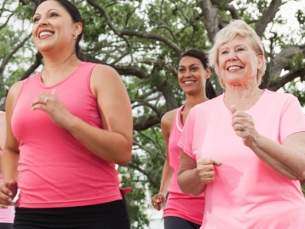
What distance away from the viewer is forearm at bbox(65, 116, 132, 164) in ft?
10.3

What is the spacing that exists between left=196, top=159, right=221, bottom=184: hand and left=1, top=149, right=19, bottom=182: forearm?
1022 millimetres

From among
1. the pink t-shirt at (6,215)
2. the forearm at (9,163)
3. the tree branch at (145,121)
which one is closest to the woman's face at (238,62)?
the forearm at (9,163)

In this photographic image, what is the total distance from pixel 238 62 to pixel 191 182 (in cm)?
56

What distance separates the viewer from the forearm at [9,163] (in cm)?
366

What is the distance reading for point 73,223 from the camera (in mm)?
3230

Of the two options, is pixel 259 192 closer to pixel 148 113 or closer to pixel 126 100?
pixel 126 100

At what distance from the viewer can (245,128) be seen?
287 cm

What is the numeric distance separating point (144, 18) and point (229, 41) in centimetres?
1033

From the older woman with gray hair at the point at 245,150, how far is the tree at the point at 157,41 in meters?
7.27

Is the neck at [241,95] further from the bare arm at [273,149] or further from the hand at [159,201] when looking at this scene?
the hand at [159,201]

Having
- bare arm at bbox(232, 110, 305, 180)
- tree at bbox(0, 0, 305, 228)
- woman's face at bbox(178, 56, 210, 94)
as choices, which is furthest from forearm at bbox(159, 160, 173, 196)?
tree at bbox(0, 0, 305, 228)

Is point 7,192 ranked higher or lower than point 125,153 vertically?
lower

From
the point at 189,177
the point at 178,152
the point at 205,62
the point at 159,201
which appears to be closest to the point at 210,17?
the point at 205,62

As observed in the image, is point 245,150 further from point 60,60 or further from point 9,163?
point 9,163
